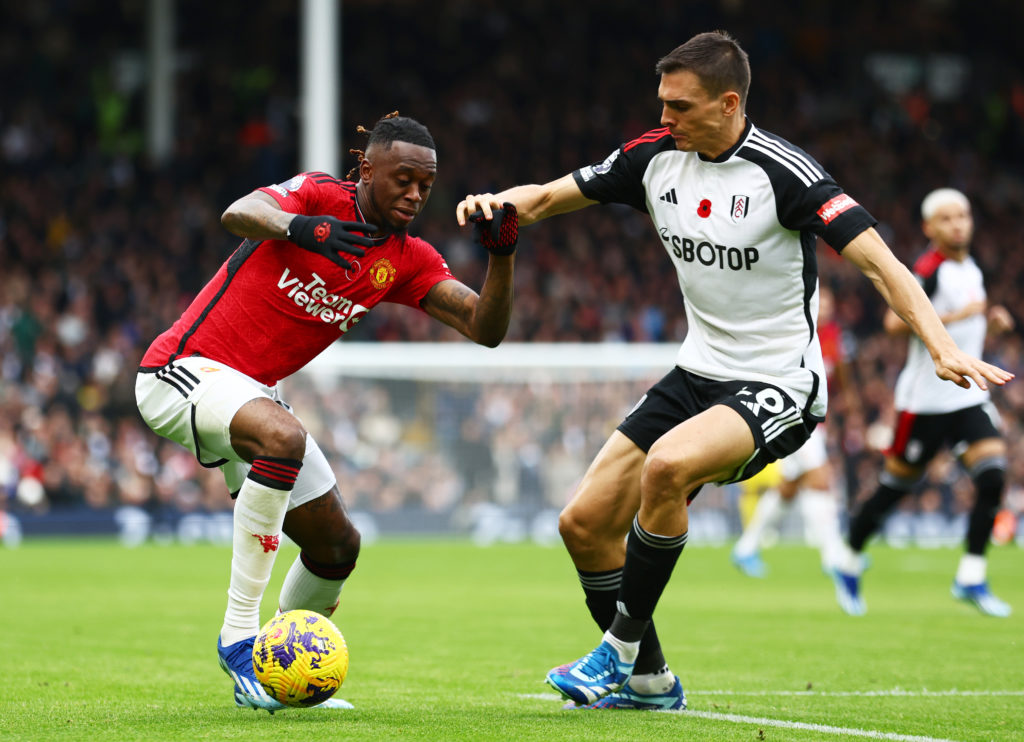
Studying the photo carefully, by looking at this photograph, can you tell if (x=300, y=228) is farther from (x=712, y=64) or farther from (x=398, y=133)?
(x=712, y=64)

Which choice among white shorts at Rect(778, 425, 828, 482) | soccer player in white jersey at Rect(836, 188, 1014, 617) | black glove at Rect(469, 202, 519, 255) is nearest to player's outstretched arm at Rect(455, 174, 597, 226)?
black glove at Rect(469, 202, 519, 255)

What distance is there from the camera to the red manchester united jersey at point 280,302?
625cm

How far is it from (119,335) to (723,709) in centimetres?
1947

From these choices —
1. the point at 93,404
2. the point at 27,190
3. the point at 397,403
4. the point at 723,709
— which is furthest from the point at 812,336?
the point at 27,190

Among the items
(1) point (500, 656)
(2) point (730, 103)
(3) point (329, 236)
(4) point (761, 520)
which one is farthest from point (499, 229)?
(4) point (761, 520)

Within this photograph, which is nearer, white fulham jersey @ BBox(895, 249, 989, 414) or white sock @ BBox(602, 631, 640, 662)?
white sock @ BBox(602, 631, 640, 662)

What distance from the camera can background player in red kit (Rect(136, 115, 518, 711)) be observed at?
19.3 ft

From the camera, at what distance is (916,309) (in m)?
5.46

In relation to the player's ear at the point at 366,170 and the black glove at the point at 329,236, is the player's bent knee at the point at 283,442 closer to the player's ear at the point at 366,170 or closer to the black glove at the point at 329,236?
the black glove at the point at 329,236

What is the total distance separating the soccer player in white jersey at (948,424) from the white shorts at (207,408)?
17.9 feet

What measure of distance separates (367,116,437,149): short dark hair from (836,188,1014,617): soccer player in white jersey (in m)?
5.13

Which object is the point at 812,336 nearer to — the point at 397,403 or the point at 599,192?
the point at 599,192

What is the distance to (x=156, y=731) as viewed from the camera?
17.3 ft

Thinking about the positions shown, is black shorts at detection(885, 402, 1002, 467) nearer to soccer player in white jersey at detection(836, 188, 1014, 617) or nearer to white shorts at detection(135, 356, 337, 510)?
soccer player in white jersey at detection(836, 188, 1014, 617)
